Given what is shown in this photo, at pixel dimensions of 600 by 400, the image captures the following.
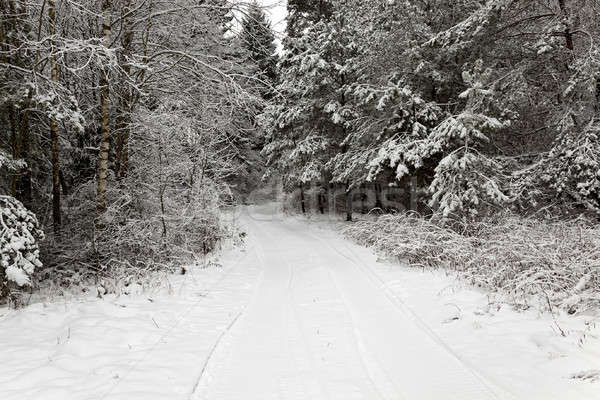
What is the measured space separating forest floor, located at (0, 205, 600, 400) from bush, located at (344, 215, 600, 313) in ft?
1.07

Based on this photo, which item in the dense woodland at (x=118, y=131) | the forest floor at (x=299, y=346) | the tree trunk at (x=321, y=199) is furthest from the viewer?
the tree trunk at (x=321, y=199)

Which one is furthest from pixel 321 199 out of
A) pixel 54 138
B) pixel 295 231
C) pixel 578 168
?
pixel 54 138

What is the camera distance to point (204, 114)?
1256 cm

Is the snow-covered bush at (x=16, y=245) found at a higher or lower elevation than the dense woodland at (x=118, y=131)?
lower

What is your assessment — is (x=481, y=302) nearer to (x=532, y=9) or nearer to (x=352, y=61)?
(x=532, y=9)

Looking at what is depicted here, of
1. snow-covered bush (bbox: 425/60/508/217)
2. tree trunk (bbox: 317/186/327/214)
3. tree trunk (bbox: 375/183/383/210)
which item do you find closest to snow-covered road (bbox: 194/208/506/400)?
snow-covered bush (bbox: 425/60/508/217)

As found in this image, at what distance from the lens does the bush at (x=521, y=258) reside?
5516mm

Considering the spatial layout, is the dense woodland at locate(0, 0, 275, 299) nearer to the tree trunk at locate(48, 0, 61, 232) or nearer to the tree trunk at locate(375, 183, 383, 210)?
the tree trunk at locate(48, 0, 61, 232)

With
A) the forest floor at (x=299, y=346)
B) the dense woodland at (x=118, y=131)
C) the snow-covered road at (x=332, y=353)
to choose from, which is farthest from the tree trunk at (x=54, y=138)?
the snow-covered road at (x=332, y=353)

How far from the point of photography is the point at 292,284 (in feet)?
28.1

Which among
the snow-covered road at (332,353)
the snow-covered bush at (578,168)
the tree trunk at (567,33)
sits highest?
the tree trunk at (567,33)

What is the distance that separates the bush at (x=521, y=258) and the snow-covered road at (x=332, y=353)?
1.71m

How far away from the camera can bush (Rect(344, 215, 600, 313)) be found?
5516 millimetres

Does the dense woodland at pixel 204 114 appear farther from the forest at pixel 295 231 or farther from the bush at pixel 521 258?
the bush at pixel 521 258
